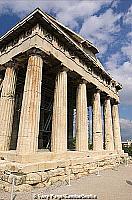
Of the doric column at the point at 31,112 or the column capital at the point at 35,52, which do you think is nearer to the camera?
the doric column at the point at 31,112

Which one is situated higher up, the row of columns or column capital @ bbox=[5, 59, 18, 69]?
column capital @ bbox=[5, 59, 18, 69]

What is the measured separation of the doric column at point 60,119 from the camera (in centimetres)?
1441

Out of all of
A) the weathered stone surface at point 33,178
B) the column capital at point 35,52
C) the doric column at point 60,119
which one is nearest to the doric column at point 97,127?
the doric column at point 60,119

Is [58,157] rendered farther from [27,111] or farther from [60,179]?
[27,111]

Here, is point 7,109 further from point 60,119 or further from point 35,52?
point 35,52

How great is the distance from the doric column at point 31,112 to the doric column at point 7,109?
8.38 feet

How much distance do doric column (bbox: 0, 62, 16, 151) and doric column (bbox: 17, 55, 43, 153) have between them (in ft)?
8.38

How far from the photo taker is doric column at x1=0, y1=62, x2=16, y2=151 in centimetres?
1436

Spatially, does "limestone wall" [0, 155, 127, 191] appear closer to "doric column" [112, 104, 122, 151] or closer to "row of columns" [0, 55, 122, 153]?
"row of columns" [0, 55, 122, 153]

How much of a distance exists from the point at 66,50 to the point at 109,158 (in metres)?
11.5

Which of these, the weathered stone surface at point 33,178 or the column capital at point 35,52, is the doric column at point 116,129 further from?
the weathered stone surface at point 33,178

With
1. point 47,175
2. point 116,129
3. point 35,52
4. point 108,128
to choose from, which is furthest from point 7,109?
point 116,129

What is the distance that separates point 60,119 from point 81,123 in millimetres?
3717

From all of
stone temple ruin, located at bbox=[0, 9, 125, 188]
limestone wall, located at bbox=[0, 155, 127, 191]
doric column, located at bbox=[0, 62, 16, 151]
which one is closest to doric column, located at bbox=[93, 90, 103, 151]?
stone temple ruin, located at bbox=[0, 9, 125, 188]
